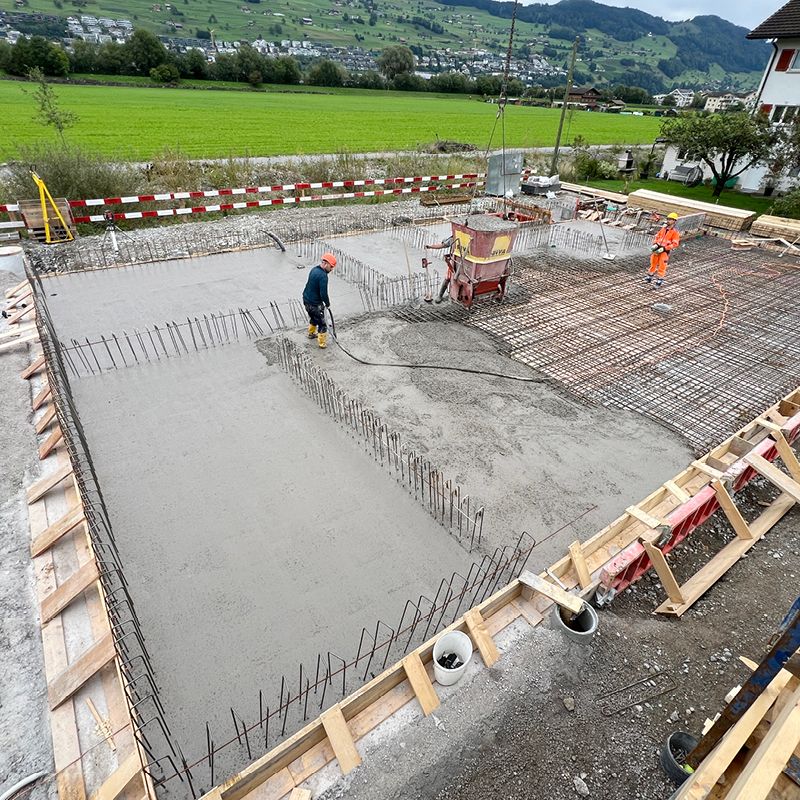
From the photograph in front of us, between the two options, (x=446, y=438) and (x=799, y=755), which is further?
(x=446, y=438)

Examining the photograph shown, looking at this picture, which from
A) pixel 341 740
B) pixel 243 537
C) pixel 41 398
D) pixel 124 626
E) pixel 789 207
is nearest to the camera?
pixel 341 740

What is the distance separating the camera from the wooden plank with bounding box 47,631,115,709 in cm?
370

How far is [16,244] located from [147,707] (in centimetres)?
1343

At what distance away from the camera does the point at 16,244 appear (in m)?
12.6

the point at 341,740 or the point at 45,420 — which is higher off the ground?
the point at 341,740

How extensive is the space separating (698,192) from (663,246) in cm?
1537

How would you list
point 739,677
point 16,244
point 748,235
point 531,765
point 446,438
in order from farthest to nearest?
point 748,235 < point 16,244 < point 446,438 < point 739,677 < point 531,765

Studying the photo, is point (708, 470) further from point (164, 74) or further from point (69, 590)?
point (164, 74)

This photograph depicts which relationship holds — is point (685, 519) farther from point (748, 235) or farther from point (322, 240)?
point (748, 235)

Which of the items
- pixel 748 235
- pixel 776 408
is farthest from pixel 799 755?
pixel 748 235

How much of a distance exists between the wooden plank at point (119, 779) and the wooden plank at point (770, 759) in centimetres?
348

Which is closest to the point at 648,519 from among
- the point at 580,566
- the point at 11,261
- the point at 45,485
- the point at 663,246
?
the point at 580,566

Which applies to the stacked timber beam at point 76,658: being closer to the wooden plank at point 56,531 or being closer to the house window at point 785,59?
the wooden plank at point 56,531

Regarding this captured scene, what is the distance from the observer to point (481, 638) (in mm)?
4125
